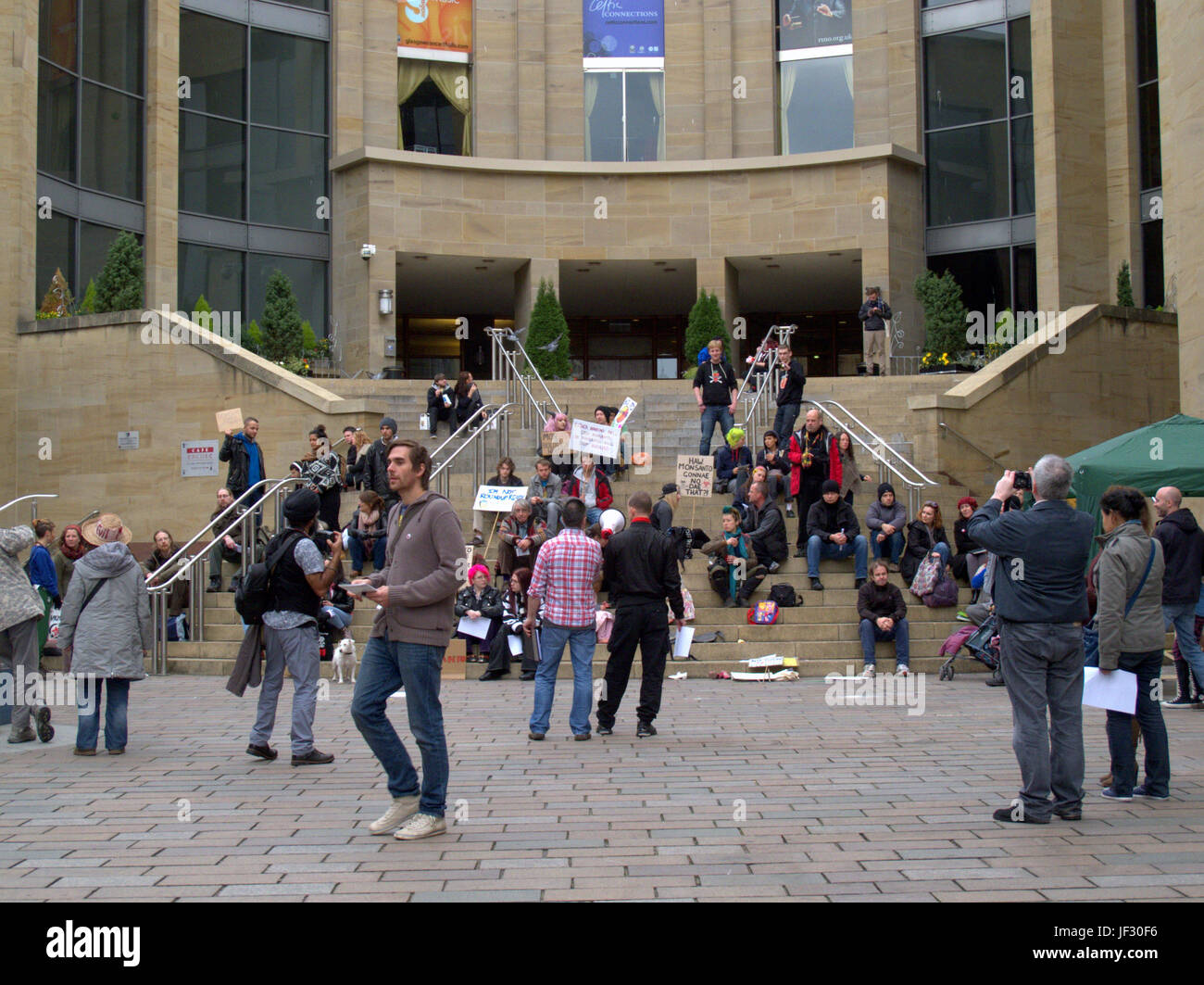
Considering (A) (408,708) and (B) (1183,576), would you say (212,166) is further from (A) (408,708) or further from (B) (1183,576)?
(A) (408,708)

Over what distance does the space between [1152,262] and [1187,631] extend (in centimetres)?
1974

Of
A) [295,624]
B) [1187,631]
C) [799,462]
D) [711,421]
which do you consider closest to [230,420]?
[711,421]

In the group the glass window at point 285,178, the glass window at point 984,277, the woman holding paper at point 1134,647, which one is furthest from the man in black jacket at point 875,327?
the woman holding paper at point 1134,647

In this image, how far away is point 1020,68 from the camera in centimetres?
3002

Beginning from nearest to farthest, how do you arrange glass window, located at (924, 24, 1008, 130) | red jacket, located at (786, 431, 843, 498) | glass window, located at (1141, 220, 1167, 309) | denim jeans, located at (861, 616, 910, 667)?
denim jeans, located at (861, 616, 910, 667) < red jacket, located at (786, 431, 843, 498) < glass window, located at (1141, 220, 1167, 309) < glass window, located at (924, 24, 1008, 130)

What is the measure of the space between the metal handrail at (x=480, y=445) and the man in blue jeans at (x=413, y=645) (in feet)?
33.9

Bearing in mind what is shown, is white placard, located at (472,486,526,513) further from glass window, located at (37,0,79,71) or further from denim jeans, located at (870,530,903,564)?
glass window, located at (37,0,79,71)

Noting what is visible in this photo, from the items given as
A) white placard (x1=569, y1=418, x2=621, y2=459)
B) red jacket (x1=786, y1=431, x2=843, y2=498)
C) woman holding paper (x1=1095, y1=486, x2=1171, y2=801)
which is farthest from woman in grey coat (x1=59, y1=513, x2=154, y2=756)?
red jacket (x1=786, y1=431, x2=843, y2=498)

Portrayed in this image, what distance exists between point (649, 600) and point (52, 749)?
4.49m

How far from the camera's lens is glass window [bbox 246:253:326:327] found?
99.0 feet

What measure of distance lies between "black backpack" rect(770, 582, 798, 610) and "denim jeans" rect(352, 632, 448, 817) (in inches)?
339

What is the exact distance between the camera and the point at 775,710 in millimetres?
11109

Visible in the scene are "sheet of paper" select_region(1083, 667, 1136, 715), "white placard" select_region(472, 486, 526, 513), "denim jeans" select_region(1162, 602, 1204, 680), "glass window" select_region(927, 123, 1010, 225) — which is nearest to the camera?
"sheet of paper" select_region(1083, 667, 1136, 715)
